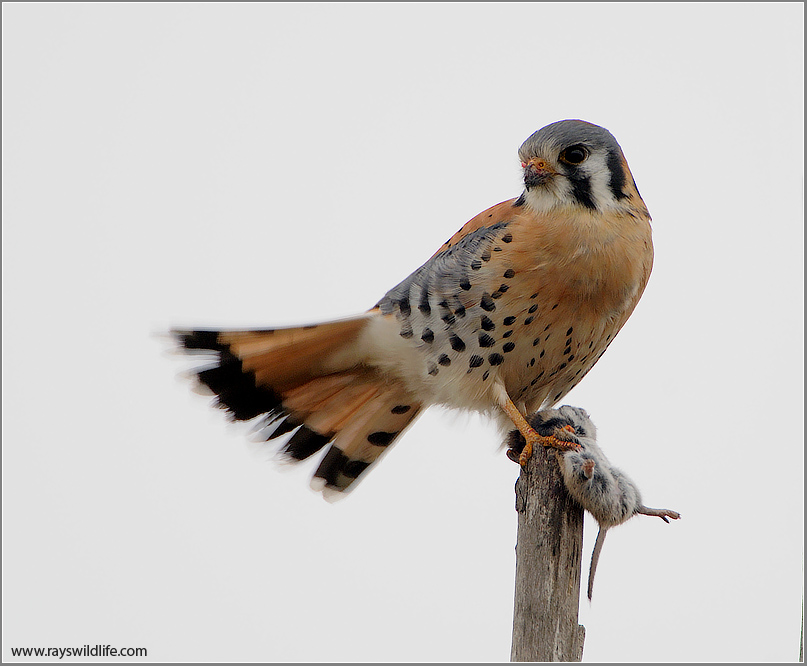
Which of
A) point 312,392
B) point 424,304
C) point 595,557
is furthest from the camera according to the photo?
point 312,392

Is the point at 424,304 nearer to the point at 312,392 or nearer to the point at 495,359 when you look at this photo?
the point at 495,359

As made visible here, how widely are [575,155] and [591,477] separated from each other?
96 cm

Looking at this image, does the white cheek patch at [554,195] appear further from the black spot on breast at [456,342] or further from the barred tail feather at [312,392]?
the barred tail feather at [312,392]

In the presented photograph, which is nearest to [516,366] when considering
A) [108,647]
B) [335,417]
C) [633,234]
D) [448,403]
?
[448,403]

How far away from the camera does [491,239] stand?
2.46m

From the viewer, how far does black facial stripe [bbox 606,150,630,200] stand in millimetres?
2453

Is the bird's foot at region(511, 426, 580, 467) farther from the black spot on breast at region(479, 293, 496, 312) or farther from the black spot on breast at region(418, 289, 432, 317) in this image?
the black spot on breast at region(418, 289, 432, 317)

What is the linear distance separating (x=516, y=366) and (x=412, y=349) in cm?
33

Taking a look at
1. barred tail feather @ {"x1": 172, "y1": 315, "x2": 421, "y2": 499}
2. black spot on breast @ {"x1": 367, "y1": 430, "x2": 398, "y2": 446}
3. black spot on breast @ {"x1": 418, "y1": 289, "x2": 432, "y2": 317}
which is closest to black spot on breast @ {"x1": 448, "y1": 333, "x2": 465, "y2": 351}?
black spot on breast @ {"x1": 418, "y1": 289, "x2": 432, "y2": 317}

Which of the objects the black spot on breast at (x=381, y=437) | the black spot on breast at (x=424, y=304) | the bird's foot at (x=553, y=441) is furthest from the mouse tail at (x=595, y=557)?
the black spot on breast at (x=381, y=437)

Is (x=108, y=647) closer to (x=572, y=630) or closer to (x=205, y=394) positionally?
(x=205, y=394)

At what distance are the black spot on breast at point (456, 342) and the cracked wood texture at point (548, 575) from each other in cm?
48

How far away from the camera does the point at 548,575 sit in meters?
2.05

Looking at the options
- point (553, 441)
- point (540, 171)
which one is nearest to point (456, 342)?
point (553, 441)
